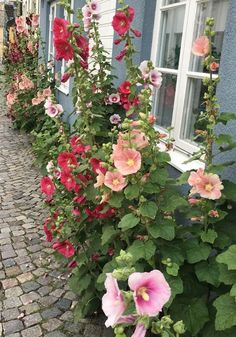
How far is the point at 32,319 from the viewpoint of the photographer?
3.01 meters

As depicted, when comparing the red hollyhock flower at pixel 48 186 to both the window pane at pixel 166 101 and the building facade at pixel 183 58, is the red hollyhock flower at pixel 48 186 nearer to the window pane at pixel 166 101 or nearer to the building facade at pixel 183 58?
the building facade at pixel 183 58

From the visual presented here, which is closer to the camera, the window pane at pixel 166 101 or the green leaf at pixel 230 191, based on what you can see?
the green leaf at pixel 230 191

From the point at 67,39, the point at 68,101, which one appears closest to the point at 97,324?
the point at 67,39

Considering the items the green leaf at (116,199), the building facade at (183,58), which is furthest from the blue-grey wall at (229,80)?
the green leaf at (116,199)

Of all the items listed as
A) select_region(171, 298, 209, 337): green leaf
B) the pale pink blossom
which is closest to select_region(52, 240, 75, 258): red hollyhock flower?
select_region(171, 298, 209, 337): green leaf

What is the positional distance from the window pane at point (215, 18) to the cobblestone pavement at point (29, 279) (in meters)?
2.08

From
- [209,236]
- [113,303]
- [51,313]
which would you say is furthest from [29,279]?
[113,303]

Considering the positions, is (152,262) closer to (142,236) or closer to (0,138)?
(142,236)

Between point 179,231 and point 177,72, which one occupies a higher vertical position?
point 177,72

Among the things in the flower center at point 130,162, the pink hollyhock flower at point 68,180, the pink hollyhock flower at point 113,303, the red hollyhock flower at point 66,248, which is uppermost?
the flower center at point 130,162

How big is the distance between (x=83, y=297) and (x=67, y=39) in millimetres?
1772

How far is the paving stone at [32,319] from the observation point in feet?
9.73

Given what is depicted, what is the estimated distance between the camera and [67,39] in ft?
8.84

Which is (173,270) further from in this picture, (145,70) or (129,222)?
(145,70)
